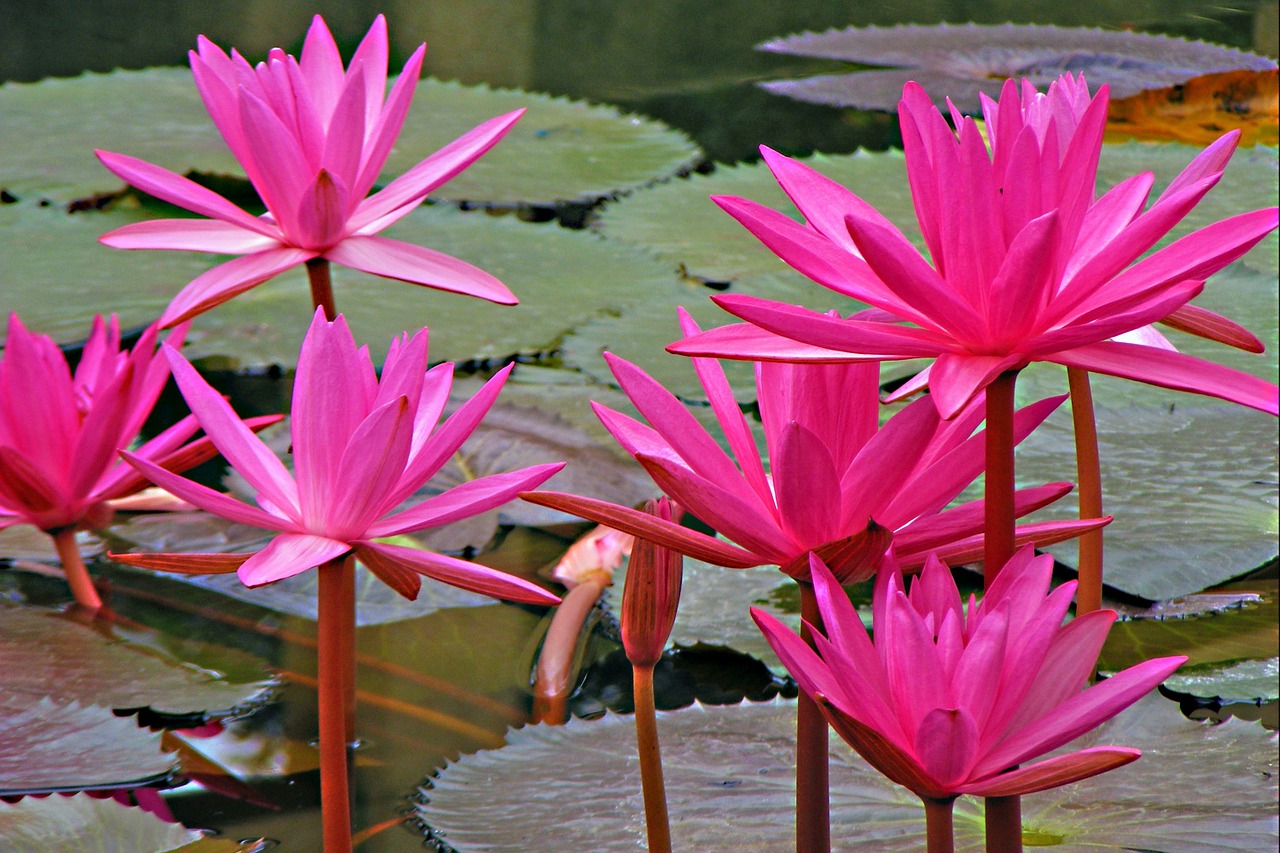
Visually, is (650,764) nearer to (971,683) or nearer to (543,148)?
(971,683)

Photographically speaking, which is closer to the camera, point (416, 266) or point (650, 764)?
point (650, 764)

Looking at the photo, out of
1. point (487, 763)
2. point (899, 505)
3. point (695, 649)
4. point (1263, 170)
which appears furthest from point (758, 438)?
point (1263, 170)

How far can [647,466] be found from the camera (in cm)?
42

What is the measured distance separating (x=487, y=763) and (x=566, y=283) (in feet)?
3.51

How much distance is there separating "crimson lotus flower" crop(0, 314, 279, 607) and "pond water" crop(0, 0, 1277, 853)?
0.15 meters

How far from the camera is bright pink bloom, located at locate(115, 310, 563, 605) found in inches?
18.3

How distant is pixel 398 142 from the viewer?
241cm

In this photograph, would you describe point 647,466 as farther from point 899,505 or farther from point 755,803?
point 755,803

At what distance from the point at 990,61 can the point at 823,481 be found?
9.95 feet

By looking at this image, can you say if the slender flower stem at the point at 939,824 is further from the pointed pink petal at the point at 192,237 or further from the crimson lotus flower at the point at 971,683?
the pointed pink petal at the point at 192,237

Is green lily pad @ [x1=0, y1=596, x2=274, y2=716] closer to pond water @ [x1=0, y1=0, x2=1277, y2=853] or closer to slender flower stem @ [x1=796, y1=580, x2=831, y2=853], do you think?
pond water @ [x1=0, y1=0, x2=1277, y2=853]

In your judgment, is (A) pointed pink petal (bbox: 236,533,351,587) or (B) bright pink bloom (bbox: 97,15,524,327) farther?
(B) bright pink bloom (bbox: 97,15,524,327)

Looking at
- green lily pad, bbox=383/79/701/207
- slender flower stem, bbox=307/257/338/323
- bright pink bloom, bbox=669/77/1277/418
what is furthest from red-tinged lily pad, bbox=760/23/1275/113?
bright pink bloom, bbox=669/77/1277/418

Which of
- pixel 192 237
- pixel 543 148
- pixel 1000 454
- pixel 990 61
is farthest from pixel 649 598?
pixel 990 61
